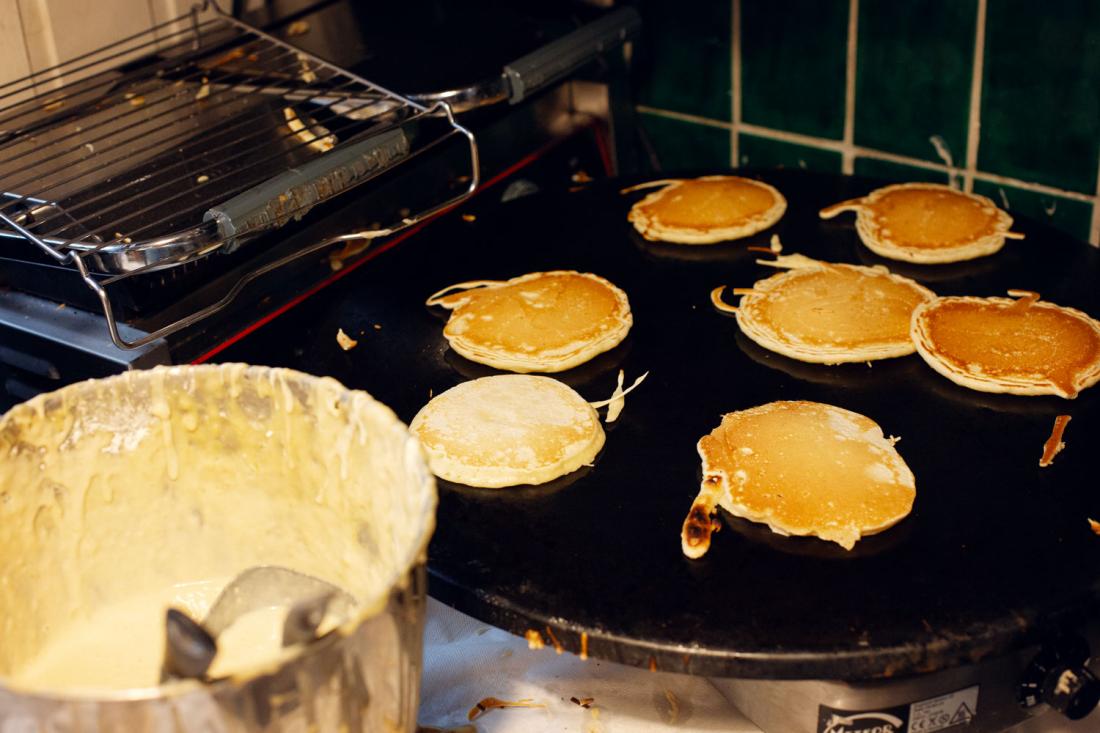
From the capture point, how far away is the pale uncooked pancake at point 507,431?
1.11 m

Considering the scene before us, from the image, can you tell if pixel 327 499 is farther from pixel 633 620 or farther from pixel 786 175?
pixel 786 175

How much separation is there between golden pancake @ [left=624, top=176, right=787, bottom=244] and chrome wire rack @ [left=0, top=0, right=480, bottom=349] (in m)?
0.33

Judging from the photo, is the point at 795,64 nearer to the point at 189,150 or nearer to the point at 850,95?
the point at 850,95

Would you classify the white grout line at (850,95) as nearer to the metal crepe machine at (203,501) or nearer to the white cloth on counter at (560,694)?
the white cloth on counter at (560,694)

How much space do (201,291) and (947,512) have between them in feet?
2.90

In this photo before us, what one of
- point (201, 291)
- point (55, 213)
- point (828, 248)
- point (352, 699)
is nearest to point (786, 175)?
point (828, 248)

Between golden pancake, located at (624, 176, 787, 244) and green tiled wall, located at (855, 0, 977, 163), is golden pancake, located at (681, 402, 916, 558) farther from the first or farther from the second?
green tiled wall, located at (855, 0, 977, 163)

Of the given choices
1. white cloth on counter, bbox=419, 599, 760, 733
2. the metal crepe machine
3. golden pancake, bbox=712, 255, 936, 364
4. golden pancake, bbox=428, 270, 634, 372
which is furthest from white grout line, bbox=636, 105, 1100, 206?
the metal crepe machine

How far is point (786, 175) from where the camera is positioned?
5.72ft

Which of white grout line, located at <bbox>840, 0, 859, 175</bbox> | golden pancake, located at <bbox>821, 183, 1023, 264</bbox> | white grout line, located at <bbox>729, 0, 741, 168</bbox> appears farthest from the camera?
white grout line, located at <bbox>729, 0, 741, 168</bbox>

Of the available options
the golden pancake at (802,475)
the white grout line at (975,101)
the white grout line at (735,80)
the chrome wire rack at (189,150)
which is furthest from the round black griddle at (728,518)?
the white grout line at (735,80)

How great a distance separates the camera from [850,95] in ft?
6.25

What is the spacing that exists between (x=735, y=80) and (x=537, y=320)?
36.2 inches

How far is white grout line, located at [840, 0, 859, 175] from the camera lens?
1.84 m
